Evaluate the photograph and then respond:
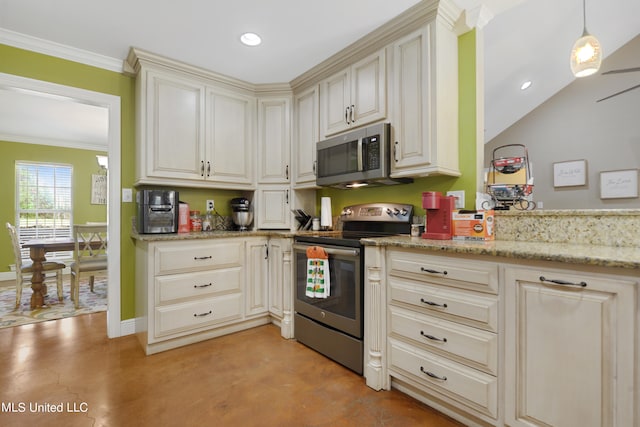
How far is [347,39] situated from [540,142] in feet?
12.8

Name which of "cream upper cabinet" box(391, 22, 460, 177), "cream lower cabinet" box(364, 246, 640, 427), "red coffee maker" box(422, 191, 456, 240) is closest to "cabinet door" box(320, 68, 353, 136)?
"cream upper cabinet" box(391, 22, 460, 177)

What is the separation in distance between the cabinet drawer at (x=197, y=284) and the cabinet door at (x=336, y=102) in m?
1.49

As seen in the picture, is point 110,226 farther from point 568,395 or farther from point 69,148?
point 69,148

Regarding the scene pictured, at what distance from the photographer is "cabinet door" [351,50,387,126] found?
86.0 inches

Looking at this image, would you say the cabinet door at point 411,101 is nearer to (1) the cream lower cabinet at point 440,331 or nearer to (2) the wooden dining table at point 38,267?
(1) the cream lower cabinet at point 440,331

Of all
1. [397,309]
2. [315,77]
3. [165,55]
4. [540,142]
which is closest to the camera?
[397,309]

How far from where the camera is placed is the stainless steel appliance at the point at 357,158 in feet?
7.03

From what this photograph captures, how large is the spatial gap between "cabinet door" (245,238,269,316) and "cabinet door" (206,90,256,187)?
2.17 feet

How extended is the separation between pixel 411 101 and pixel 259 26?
1197 mm

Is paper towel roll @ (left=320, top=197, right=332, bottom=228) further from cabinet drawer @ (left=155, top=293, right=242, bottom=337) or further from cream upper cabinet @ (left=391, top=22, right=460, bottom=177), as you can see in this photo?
cabinet drawer @ (left=155, top=293, right=242, bottom=337)

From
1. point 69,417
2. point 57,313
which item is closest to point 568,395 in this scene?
point 69,417

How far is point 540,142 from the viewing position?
15.1 ft

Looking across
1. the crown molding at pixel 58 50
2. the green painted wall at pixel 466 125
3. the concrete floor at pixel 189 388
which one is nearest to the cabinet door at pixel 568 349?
the concrete floor at pixel 189 388

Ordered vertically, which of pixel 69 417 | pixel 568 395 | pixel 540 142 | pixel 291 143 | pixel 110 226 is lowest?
pixel 69 417
